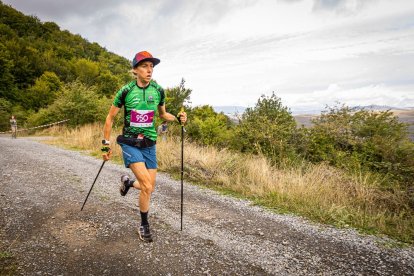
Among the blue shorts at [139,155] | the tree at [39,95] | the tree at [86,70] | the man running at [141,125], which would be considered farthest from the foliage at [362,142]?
the tree at [86,70]

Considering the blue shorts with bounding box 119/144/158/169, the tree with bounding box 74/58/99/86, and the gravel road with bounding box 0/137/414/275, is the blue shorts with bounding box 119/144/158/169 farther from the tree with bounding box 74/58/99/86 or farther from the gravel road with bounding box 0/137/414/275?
the tree with bounding box 74/58/99/86

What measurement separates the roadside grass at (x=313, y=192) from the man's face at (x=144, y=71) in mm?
3379

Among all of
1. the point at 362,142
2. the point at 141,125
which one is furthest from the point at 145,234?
the point at 362,142

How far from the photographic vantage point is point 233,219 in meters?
4.55

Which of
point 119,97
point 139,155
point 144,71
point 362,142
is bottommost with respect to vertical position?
point 362,142

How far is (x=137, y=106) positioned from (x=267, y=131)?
320 inches

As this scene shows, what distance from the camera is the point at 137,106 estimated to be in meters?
3.69

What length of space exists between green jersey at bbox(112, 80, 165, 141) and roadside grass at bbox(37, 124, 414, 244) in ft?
9.76

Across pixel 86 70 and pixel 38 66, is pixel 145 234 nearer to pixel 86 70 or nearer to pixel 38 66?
pixel 86 70

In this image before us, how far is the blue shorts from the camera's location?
11.9ft

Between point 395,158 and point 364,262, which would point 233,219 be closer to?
point 364,262

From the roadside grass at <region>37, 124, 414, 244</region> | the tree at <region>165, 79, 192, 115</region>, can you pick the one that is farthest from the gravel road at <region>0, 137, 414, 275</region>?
the tree at <region>165, 79, 192, 115</region>

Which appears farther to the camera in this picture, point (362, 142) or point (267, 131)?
point (362, 142)

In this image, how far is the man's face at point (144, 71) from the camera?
143 inches
